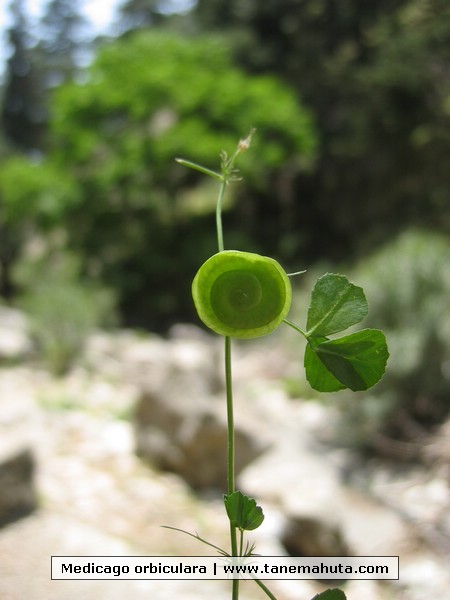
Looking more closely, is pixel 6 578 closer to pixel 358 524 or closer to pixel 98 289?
pixel 358 524

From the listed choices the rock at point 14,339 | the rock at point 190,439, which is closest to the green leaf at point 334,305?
the rock at point 190,439

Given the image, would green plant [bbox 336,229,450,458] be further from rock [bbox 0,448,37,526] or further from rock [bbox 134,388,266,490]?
rock [bbox 0,448,37,526]

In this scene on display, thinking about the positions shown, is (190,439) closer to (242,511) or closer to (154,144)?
(242,511)

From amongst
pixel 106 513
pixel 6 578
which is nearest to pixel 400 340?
pixel 106 513

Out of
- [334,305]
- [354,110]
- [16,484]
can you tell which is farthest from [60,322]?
[334,305]

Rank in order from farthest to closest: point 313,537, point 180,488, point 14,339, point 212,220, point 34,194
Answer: point 212,220, point 34,194, point 14,339, point 180,488, point 313,537

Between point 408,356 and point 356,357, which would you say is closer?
point 356,357
